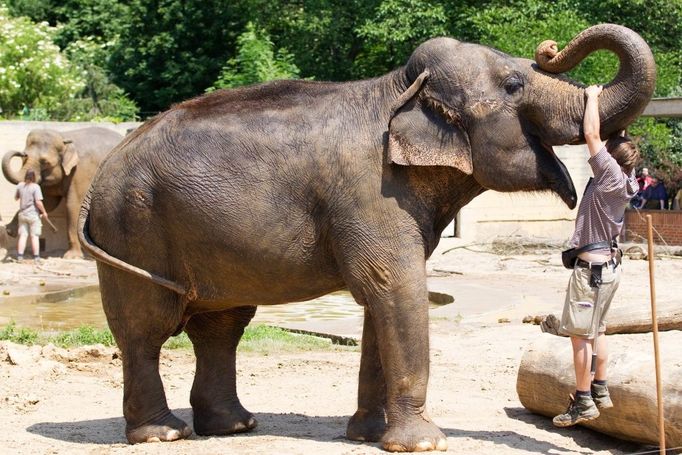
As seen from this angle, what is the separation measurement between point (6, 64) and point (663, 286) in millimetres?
19886

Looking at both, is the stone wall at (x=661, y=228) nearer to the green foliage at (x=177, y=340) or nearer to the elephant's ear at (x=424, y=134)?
the green foliage at (x=177, y=340)

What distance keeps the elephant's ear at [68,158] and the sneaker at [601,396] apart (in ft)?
54.2

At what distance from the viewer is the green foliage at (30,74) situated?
99.0 feet

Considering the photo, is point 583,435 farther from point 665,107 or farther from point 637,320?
point 665,107

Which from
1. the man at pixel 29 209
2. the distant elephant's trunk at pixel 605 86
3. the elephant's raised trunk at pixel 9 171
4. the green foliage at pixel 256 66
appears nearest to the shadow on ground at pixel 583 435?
the distant elephant's trunk at pixel 605 86

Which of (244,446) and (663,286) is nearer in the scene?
(244,446)

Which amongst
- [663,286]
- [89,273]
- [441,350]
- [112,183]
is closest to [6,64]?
[89,273]

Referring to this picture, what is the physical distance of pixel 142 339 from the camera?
7184 millimetres

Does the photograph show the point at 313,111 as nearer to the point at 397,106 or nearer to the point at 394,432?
the point at 397,106

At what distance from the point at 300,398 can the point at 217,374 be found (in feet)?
4.10

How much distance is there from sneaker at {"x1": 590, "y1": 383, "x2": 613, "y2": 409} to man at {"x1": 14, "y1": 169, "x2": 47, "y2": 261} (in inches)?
609

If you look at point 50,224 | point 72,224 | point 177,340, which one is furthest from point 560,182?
point 72,224

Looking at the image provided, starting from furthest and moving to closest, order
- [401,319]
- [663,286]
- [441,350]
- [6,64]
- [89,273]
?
[6,64], [89,273], [663,286], [441,350], [401,319]

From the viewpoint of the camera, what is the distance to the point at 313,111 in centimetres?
695
